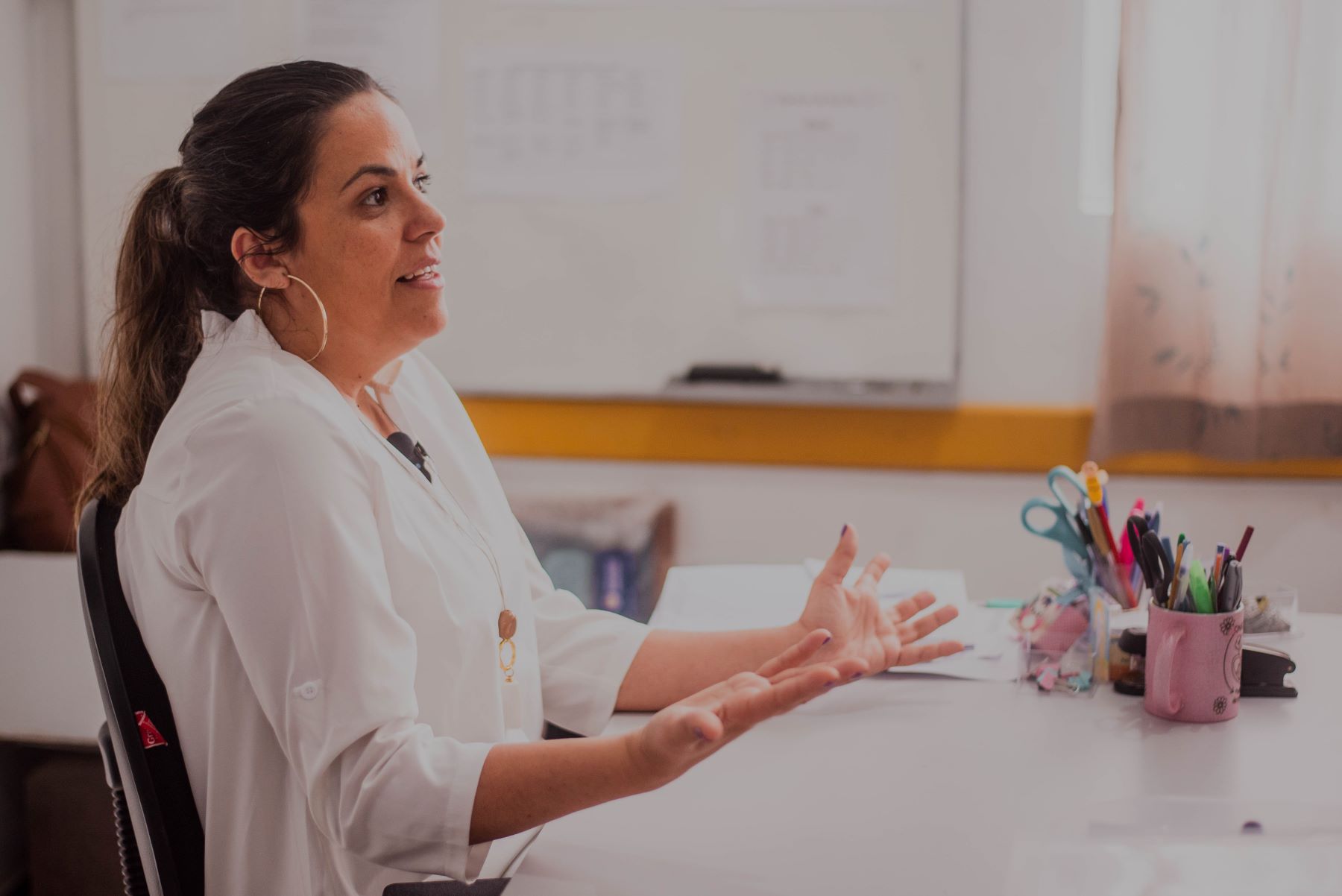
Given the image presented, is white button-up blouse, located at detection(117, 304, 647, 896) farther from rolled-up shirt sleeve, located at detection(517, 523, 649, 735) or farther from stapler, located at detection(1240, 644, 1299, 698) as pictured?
stapler, located at detection(1240, 644, 1299, 698)

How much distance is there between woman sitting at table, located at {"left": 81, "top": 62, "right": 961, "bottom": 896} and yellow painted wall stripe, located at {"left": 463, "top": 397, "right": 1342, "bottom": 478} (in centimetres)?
121

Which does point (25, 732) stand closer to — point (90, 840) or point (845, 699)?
point (90, 840)

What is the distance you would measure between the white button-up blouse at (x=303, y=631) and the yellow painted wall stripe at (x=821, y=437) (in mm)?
1438

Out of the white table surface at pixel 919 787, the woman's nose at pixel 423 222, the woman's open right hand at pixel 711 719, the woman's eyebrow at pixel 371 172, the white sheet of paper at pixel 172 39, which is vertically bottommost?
the white table surface at pixel 919 787

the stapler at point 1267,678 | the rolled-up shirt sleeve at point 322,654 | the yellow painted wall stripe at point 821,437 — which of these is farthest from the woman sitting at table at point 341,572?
the yellow painted wall stripe at point 821,437

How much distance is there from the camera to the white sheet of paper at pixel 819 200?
2357 mm

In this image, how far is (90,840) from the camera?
212 centimetres

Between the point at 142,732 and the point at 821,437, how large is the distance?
173cm

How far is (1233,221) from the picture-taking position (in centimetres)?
219

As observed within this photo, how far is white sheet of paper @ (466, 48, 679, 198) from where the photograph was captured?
240 centimetres

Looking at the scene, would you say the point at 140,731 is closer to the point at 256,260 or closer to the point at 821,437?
the point at 256,260

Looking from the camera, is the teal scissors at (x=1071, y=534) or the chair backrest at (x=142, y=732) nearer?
the chair backrest at (x=142, y=732)

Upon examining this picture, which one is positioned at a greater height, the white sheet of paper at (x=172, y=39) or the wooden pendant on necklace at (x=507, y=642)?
the white sheet of paper at (x=172, y=39)

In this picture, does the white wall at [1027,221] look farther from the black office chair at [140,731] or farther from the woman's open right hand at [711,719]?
the black office chair at [140,731]
